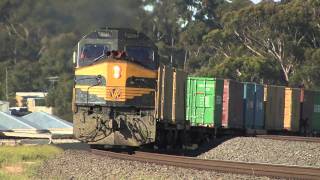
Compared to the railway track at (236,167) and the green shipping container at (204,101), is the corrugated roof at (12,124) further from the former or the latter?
the railway track at (236,167)

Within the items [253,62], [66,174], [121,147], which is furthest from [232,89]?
[253,62]

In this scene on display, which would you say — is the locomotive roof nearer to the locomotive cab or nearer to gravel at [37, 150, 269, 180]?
the locomotive cab

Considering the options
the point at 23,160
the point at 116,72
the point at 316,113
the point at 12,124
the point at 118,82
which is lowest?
the point at 23,160

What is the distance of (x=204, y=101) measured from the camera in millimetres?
26453

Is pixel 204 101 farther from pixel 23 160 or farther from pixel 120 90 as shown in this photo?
pixel 23 160

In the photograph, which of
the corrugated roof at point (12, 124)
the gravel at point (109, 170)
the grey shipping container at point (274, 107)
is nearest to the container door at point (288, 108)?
the grey shipping container at point (274, 107)

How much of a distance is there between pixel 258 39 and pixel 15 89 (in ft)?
88.0

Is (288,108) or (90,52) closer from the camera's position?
(90,52)

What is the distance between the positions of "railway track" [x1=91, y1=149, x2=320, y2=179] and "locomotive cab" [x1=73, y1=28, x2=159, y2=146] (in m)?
0.78

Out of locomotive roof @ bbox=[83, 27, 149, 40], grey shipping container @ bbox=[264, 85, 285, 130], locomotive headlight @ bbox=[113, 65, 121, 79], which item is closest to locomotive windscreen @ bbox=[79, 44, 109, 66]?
locomotive roof @ bbox=[83, 27, 149, 40]

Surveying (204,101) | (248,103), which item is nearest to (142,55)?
(204,101)

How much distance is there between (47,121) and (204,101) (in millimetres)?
10491

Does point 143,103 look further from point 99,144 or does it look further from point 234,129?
point 234,129

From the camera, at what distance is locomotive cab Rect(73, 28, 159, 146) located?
61.6ft
